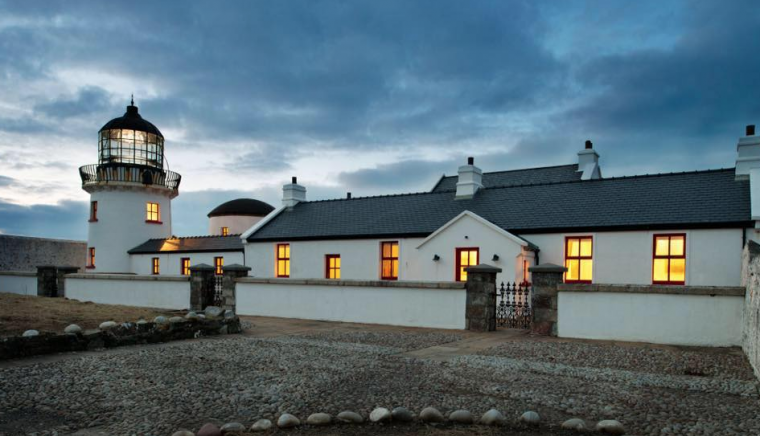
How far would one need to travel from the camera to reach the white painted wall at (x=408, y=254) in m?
18.3

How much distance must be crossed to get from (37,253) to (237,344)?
95.9ft

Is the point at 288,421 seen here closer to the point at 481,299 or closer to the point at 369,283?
the point at 481,299

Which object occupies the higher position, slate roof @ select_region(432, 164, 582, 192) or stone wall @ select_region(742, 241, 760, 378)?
slate roof @ select_region(432, 164, 582, 192)

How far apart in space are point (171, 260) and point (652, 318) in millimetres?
26059

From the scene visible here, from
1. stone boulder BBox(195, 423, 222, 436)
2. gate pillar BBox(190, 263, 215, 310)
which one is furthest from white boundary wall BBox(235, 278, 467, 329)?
stone boulder BBox(195, 423, 222, 436)

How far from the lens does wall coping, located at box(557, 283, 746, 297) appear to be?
442 inches

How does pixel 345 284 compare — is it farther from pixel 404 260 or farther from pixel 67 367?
pixel 67 367

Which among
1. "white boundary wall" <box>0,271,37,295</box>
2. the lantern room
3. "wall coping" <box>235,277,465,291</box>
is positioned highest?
Result: the lantern room

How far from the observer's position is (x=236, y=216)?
132 feet

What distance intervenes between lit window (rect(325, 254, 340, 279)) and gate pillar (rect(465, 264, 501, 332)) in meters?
9.73

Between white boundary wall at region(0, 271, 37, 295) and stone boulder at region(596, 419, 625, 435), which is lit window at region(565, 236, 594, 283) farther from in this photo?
white boundary wall at region(0, 271, 37, 295)

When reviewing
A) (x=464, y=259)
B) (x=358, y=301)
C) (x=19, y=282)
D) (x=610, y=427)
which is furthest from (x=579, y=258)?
(x=19, y=282)

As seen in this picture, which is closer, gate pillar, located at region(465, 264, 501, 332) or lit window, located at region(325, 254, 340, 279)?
gate pillar, located at region(465, 264, 501, 332)

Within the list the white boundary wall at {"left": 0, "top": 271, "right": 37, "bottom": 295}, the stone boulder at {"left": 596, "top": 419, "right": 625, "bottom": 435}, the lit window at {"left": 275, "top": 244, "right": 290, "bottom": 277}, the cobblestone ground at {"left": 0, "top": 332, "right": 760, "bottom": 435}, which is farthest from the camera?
the white boundary wall at {"left": 0, "top": 271, "right": 37, "bottom": 295}
